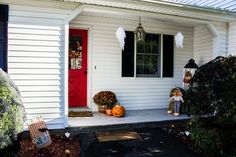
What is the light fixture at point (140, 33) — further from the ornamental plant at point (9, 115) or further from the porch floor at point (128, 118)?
the ornamental plant at point (9, 115)

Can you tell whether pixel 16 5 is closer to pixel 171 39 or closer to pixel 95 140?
pixel 95 140

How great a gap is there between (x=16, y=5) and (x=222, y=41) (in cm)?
559

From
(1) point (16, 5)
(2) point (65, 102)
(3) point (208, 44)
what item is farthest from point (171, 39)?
(1) point (16, 5)

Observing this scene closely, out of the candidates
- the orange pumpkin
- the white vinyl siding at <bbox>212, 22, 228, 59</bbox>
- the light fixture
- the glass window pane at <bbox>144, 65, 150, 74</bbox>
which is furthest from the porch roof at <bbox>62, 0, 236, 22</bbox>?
the orange pumpkin

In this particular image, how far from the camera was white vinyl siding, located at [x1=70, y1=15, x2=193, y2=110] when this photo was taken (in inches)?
302

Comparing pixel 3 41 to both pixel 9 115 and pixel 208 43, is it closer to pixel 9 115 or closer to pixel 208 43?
pixel 9 115

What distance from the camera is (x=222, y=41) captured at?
760 cm

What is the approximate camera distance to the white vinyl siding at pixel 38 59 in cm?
540

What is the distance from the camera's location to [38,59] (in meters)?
5.58

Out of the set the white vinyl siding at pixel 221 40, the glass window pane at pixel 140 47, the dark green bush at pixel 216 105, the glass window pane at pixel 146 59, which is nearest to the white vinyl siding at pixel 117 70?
the glass window pane at pixel 140 47

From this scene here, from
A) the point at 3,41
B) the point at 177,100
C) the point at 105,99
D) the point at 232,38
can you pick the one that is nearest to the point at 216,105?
the point at 177,100

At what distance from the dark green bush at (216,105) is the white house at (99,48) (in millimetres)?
2089

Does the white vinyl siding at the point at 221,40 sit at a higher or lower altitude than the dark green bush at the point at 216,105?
higher

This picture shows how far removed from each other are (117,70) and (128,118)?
172 cm
